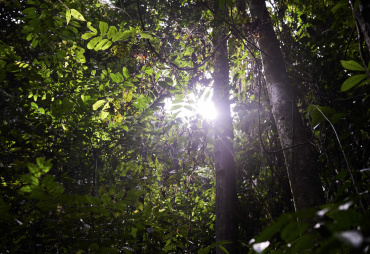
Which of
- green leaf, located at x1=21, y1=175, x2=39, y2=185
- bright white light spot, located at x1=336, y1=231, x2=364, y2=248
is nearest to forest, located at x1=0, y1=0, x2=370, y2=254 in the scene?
green leaf, located at x1=21, y1=175, x2=39, y2=185

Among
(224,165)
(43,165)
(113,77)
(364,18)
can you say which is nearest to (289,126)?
(364,18)

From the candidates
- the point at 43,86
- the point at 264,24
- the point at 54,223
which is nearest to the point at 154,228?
the point at 54,223

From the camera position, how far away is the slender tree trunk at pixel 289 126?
1.57 meters

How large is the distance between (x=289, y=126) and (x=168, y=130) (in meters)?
1.19

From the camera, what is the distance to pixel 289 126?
71.1 inches

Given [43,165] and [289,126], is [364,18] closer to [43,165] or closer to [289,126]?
[289,126]

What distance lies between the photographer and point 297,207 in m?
1.56

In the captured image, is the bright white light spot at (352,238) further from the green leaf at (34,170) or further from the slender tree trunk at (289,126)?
the slender tree trunk at (289,126)

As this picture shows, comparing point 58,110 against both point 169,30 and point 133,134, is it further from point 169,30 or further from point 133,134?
point 169,30

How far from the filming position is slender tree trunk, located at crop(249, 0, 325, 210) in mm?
1566

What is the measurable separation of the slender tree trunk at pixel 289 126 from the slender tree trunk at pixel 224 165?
23.8 inches

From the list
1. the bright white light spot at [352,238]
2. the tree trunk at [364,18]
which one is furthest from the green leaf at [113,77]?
the bright white light spot at [352,238]

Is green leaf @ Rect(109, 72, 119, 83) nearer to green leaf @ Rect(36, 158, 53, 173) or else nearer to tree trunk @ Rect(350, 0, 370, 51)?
green leaf @ Rect(36, 158, 53, 173)

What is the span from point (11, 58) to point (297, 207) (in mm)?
2666
